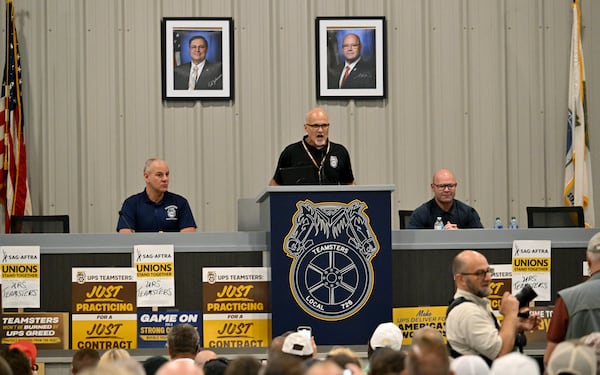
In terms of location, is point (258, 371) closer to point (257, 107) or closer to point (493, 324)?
point (493, 324)

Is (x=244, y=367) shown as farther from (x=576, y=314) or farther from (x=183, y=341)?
(x=576, y=314)

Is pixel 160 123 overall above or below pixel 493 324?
above

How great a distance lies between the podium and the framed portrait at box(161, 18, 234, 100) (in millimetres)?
3935

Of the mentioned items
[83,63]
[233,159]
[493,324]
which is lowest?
[493,324]

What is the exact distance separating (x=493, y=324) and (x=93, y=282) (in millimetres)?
3283

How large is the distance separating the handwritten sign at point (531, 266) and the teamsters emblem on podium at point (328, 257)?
1.34m

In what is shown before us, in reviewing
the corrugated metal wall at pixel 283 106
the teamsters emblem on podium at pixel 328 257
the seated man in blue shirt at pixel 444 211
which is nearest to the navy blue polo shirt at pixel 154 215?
the teamsters emblem on podium at pixel 328 257

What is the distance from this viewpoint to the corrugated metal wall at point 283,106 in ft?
37.6

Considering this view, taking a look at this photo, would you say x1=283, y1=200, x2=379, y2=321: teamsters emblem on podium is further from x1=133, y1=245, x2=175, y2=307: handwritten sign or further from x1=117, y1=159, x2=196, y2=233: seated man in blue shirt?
x1=117, y1=159, x2=196, y2=233: seated man in blue shirt

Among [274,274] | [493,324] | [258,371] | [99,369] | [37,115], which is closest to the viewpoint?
[99,369]

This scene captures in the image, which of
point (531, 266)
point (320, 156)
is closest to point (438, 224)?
point (531, 266)

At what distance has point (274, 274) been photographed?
7832mm

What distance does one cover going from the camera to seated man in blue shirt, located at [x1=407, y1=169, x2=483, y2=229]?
9.16m

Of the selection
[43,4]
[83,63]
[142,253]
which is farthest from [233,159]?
[142,253]
